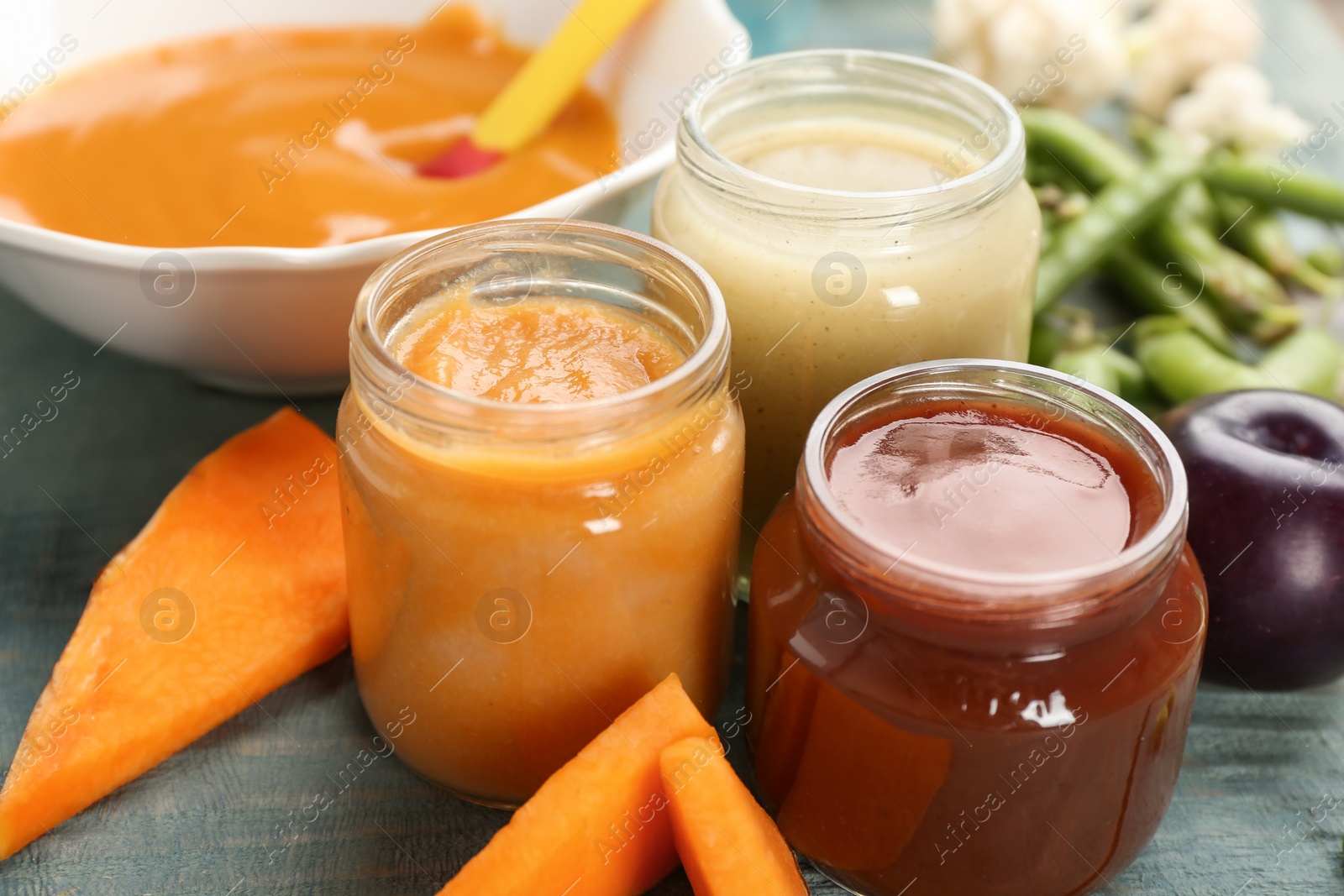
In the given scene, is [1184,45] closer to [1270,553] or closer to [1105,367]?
[1105,367]

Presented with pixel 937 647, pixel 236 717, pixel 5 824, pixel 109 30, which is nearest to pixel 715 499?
pixel 937 647

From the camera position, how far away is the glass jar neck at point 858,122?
1.55 metres

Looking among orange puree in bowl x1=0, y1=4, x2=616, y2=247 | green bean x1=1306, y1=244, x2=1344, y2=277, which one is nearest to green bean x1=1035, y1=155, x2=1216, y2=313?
green bean x1=1306, y1=244, x2=1344, y2=277

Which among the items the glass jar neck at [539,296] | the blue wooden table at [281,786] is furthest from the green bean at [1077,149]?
the glass jar neck at [539,296]

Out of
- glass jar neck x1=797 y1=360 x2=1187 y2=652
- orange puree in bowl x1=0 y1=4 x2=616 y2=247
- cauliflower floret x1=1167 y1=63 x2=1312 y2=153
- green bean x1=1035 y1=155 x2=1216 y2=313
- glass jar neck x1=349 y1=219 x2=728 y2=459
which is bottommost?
cauliflower floret x1=1167 y1=63 x2=1312 y2=153

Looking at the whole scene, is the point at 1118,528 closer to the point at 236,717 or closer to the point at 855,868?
the point at 855,868

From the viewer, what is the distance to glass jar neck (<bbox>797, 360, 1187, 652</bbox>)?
127 cm

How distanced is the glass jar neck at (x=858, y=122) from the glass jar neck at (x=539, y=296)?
0.15 metres

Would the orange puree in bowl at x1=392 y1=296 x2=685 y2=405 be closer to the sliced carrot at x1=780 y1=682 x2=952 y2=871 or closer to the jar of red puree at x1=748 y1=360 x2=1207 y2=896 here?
the jar of red puree at x1=748 y1=360 x2=1207 y2=896

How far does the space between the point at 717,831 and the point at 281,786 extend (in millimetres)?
578

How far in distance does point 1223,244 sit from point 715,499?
5.28ft

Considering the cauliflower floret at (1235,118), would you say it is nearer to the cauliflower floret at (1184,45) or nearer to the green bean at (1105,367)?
the cauliflower floret at (1184,45)

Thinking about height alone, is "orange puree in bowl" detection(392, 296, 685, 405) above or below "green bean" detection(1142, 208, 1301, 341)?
above

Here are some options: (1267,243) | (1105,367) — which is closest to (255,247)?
(1105,367)
